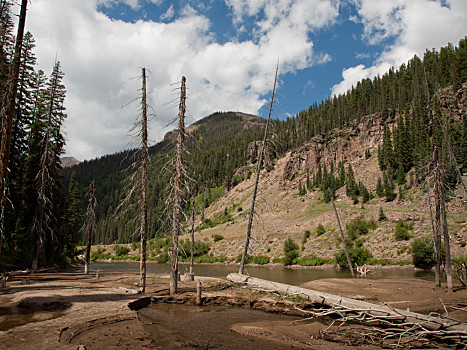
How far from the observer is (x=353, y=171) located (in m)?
95.1

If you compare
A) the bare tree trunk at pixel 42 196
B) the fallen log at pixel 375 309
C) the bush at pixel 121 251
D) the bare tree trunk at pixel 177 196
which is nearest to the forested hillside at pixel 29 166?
the bare tree trunk at pixel 42 196

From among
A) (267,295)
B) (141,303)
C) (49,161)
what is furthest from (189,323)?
(49,161)

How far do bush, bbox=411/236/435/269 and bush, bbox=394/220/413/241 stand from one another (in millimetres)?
4481

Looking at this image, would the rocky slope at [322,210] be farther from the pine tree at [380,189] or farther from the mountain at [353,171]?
the pine tree at [380,189]

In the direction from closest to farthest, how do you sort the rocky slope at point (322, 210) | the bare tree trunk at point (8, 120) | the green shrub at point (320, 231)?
the bare tree trunk at point (8, 120) < the rocky slope at point (322, 210) < the green shrub at point (320, 231)

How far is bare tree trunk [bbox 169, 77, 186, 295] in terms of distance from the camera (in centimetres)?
1770

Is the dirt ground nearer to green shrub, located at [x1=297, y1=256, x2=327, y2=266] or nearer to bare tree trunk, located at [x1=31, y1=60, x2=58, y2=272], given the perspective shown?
bare tree trunk, located at [x1=31, y1=60, x2=58, y2=272]

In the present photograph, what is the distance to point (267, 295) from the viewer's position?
1769 cm

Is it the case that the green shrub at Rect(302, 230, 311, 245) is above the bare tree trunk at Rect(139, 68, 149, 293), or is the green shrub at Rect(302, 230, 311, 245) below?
below

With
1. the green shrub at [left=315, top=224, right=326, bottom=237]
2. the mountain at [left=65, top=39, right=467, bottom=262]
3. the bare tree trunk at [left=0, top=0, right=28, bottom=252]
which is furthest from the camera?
the green shrub at [left=315, top=224, right=326, bottom=237]

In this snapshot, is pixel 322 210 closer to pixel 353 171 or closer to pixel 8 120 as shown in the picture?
pixel 353 171

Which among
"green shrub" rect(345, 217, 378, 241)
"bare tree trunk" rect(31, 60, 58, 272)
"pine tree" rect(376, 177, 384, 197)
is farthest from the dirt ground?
"pine tree" rect(376, 177, 384, 197)

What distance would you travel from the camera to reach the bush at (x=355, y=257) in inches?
1823

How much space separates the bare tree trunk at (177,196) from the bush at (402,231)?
4373 centimetres
